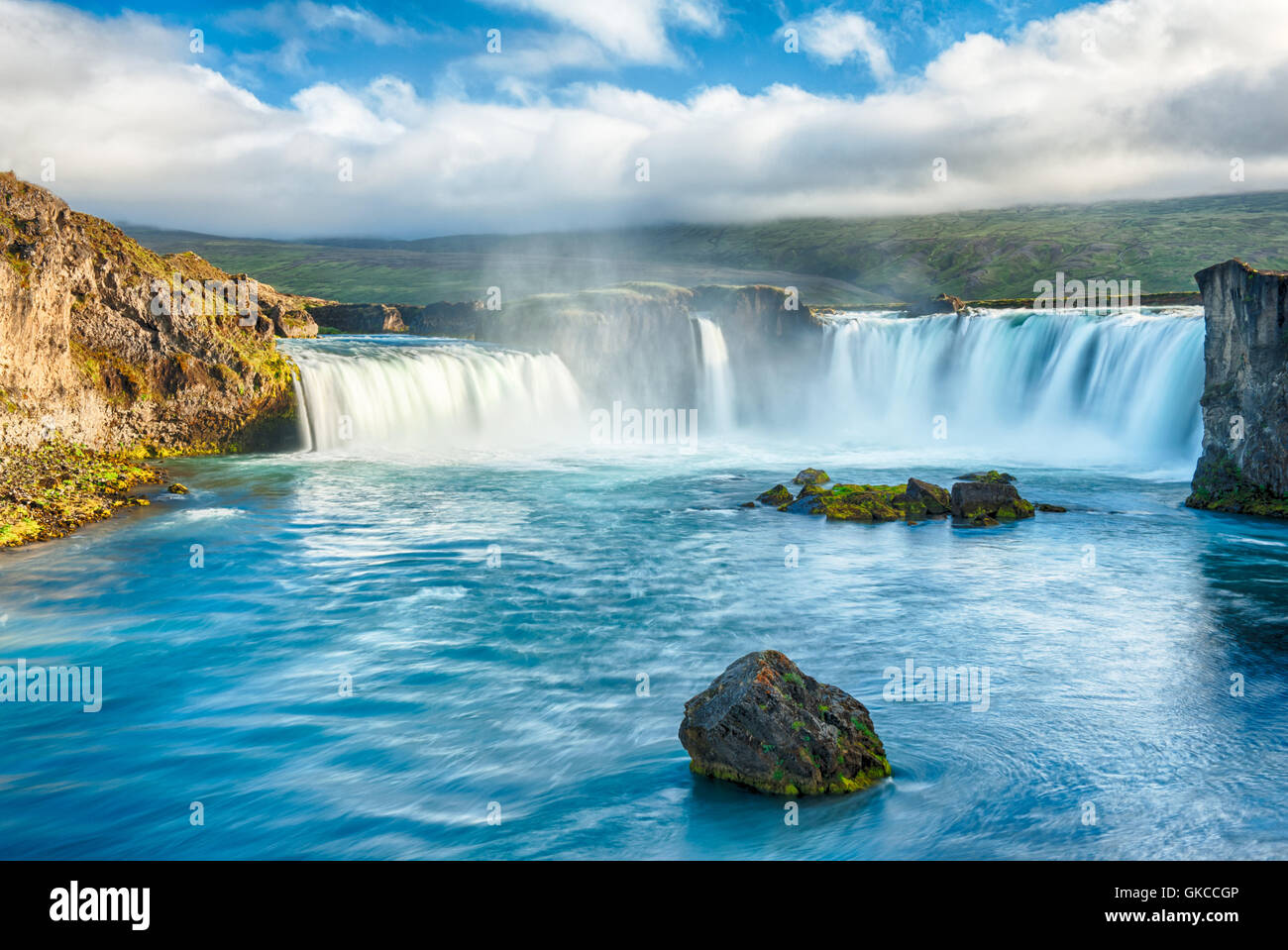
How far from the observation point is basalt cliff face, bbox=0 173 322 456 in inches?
1022

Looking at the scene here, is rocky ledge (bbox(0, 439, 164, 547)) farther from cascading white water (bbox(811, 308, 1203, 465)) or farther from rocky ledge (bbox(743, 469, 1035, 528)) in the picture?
cascading white water (bbox(811, 308, 1203, 465))

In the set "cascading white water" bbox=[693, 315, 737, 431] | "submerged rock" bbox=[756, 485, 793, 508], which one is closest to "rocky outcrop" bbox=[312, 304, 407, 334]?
"cascading white water" bbox=[693, 315, 737, 431]

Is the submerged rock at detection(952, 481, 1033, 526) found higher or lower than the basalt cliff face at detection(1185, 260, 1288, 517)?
lower

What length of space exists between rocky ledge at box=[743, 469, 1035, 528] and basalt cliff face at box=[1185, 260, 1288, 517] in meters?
4.83

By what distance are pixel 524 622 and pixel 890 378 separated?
4246 cm

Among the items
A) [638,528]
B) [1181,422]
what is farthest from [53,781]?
[1181,422]

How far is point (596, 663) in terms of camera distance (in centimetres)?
1406

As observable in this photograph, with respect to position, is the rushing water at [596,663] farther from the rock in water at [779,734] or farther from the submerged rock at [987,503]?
the submerged rock at [987,503]

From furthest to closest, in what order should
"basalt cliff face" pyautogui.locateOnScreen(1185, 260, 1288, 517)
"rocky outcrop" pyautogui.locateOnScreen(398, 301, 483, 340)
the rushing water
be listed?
"rocky outcrop" pyautogui.locateOnScreen(398, 301, 483, 340)
"basalt cliff face" pyautogui.locateOnScreen(1185, 260, 1288, 517)
the rushing water

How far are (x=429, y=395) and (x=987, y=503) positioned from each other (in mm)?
27165

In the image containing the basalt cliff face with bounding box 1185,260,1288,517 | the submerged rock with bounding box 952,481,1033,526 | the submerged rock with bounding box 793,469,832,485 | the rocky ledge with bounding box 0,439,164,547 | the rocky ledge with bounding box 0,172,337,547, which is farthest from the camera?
the submerged rock with bounding box 793,469,832,485

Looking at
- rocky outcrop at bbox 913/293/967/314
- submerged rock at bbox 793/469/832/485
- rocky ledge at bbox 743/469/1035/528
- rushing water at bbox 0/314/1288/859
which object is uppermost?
rocky outcrop at bbox 913/293/967/314

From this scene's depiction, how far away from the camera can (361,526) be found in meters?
24.1
